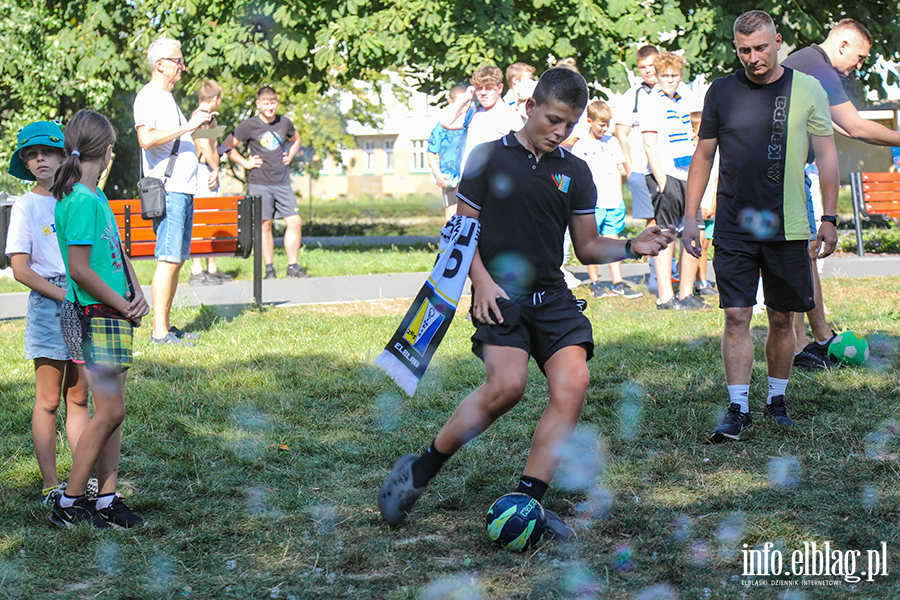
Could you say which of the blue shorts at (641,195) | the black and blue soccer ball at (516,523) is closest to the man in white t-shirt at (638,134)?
the blue shorts at (641,195)

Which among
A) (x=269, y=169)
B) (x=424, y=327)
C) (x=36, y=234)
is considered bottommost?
(x=424, y=327)

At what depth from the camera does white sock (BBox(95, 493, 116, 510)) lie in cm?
377

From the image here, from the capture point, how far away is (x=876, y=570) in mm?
3082

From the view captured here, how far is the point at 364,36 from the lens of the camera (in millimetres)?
14758

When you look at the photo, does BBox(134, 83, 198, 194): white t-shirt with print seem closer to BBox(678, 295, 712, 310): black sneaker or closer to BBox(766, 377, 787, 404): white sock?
BBox(678, 295, 712, 310): black sneaker

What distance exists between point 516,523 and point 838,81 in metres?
3.50

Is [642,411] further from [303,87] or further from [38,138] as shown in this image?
[303,87]

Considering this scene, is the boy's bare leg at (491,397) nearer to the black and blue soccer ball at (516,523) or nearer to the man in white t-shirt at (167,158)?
the black and blue soccer ball at (516,523)

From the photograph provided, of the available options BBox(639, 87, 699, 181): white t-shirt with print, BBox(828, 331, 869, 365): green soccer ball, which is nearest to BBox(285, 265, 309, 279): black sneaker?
BBox(639, 87, 699, 181): white t-shirt with print

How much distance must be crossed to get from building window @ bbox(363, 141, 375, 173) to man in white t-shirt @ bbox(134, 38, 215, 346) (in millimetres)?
61777

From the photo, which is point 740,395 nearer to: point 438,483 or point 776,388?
point 776,388

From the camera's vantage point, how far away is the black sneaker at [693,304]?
8.45 m

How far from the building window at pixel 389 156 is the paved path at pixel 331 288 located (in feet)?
190

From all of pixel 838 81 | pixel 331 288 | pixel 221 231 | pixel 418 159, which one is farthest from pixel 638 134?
pixel 418 159
